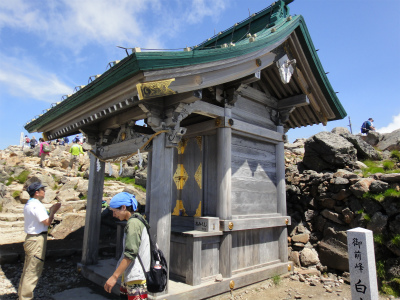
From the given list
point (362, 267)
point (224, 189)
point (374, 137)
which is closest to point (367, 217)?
point (362, 267)

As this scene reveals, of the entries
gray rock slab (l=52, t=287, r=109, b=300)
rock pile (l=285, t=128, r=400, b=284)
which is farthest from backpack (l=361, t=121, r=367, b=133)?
gray rock slab (l=52, t=287, r=109, b=300)

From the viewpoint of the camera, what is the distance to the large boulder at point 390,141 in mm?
12966

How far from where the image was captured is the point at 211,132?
5.92 metres

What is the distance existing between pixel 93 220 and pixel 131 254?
410 cm

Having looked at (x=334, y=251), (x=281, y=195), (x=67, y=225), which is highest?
(x=281, y=195)

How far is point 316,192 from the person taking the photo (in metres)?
8.10

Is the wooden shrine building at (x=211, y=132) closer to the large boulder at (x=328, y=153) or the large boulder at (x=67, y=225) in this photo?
the large boulder at (x=328, y=153)

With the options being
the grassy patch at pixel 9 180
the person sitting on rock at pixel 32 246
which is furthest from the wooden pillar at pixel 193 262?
A: the grassy patch at pixel 9 180

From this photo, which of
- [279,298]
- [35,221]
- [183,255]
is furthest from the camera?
[279,298]

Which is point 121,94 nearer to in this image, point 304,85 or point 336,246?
point 304,85

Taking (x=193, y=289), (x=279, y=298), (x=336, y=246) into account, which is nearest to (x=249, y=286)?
(x=279, y=298)

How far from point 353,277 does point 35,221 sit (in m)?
5.13

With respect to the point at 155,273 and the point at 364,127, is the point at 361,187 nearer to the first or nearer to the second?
the point at 155,273

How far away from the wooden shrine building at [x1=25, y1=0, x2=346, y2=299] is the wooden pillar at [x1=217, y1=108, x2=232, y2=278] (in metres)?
0.02
